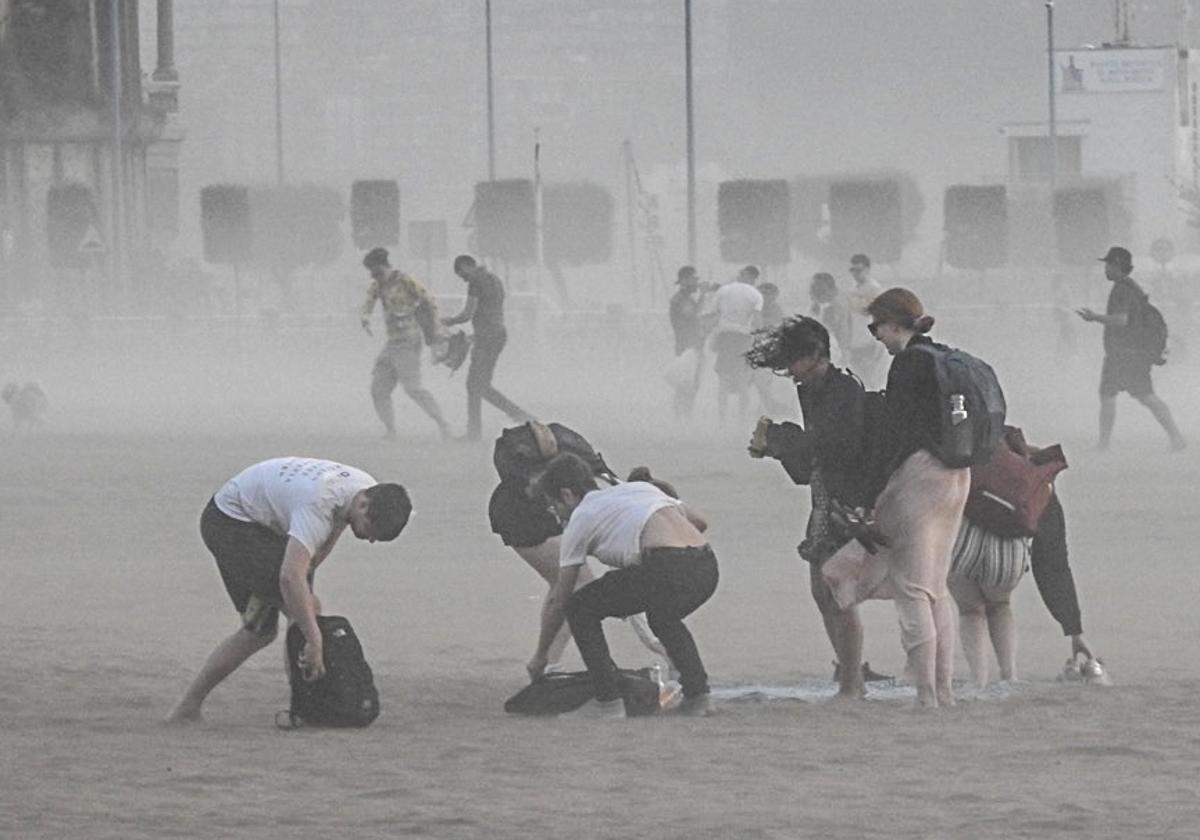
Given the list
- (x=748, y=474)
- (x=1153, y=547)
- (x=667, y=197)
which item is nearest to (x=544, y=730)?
(x=1153, y=547)

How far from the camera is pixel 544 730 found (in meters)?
10.1

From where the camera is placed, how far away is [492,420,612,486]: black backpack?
1075 centimetres

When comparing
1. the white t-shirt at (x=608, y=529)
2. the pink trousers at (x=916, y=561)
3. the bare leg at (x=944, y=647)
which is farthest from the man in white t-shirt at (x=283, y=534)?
the bare leg at (x=944, y=647)

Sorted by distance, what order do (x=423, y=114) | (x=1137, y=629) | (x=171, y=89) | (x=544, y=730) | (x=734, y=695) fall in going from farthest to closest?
1. (x=423, y=114)
2. (x=171, y=89)
3. (x=1137, y=629)
4. (x=734, y=695)
5. (x=544, y=730)

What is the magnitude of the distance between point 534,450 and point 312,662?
1307 mm

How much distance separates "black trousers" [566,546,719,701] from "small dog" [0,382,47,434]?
65.9ft

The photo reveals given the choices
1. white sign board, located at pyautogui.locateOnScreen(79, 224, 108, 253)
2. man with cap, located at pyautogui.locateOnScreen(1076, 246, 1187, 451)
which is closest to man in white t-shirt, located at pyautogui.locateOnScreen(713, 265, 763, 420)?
man with cap, located at pyautogui.locateOnScreen(1076, 246, 1187, 451)

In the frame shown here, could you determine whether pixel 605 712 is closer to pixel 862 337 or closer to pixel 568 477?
pixel 568 477

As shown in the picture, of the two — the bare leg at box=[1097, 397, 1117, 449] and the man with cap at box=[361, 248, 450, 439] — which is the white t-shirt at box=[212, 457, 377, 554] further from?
the bare leg at box=[1097, 397, 1117, 449]

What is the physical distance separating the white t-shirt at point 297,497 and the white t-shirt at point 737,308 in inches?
631

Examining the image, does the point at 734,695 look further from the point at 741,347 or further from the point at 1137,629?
the point at 741,347

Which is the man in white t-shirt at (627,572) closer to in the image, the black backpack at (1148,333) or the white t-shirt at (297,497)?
the white t-shirt at (297,497)

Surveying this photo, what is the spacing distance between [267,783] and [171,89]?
55.5 metres

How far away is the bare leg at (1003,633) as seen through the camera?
11.0 meters
